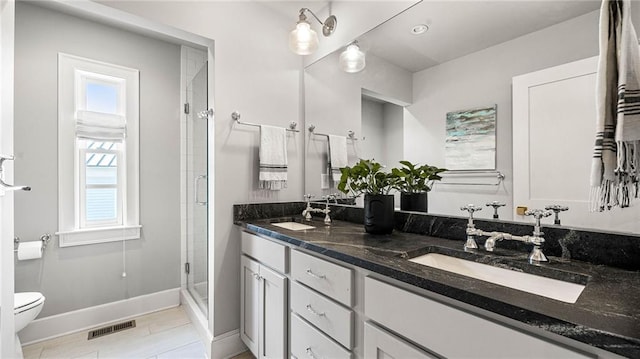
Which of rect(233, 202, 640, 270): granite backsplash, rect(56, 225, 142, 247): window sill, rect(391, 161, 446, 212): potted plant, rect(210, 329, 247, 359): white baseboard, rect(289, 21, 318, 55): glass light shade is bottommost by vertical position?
rect(210, 329, 247, 359): white baseboard

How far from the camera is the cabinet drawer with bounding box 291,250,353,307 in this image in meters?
1.11

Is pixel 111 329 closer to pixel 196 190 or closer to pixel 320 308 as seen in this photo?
pixel 196 190

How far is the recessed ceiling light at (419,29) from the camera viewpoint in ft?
5.18

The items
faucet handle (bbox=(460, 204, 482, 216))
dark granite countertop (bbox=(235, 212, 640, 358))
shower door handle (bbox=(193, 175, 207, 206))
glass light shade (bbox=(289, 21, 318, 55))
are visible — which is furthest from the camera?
shower door handle (bbox=(193, 175, 207, 206))

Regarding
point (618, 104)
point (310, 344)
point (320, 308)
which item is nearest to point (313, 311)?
point (320, 308)

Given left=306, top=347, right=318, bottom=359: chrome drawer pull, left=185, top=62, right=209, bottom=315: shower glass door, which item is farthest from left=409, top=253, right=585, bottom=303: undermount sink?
left=185, top=62, right=209, bottom=315: shower glass door

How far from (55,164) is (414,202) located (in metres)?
2.64

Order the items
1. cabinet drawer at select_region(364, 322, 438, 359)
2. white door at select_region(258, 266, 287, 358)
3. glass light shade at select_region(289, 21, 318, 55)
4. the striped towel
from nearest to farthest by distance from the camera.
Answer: the striped towel → cabinet drawer at select_region(364, 322, 438, 359) → white door at select_region(258, 266, 287, 358) → glass light shade at select_region(289, 21, 318, 55)

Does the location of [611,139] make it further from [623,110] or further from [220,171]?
[220,171]

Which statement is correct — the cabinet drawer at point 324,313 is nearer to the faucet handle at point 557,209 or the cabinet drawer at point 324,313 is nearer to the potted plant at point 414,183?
the potted plant at point 414,183

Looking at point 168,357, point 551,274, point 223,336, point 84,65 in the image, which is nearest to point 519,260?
point 551,274

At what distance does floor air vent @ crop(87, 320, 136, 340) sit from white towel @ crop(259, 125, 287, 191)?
63.5 inches

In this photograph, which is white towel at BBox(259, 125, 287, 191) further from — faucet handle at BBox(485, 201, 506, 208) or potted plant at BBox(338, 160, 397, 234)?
faucet handle at BBox(485, 201, 506, 208)

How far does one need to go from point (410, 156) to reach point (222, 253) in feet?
4.49
